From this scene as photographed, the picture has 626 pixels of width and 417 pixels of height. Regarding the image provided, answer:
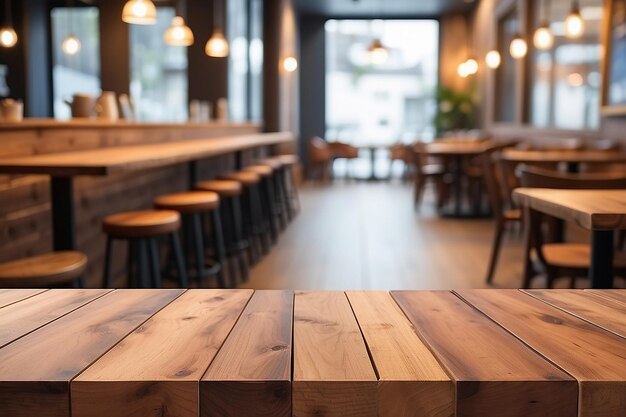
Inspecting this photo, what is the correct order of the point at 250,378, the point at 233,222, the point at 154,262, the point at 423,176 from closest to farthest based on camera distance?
the point at 250,378
the point at 154,262
the point at 233,222
the point at 423,176

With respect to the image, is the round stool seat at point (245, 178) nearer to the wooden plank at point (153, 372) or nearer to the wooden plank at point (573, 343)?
the wooden plank at point (573, 343)

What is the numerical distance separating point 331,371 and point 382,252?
189 inches

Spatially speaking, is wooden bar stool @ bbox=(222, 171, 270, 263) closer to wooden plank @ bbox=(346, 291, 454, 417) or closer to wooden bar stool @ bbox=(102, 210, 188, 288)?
wooden bar stool @ bbox=(102, 210, 188, 288)

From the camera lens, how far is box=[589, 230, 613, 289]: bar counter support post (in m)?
2.28

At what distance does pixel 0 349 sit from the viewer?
3.67 ft

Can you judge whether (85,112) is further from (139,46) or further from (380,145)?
(380,145)

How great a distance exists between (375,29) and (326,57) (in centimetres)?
126

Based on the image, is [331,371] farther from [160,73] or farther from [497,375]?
[160,73]

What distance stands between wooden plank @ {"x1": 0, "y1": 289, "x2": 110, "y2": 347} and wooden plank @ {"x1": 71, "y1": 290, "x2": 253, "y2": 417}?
0.60 ft

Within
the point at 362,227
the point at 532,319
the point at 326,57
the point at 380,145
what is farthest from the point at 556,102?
the point at 532,319

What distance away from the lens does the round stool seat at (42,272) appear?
2434mm

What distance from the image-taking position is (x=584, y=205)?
6.97ft

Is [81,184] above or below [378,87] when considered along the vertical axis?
below

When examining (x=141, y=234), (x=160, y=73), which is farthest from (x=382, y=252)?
(x=160, y=73)
